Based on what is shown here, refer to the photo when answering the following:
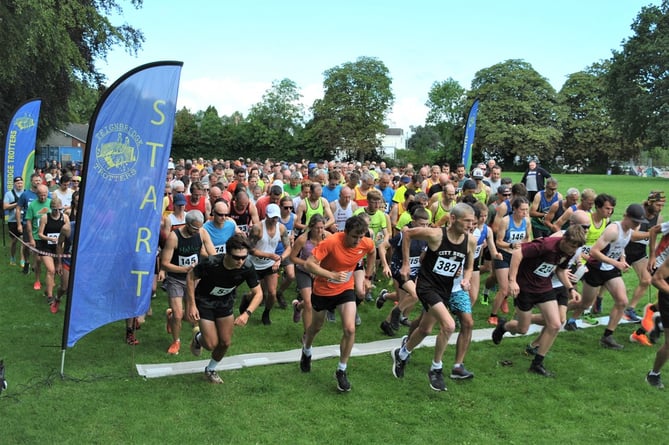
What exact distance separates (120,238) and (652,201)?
Result: 24.8ft

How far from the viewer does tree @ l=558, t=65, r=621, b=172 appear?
62.4 metres

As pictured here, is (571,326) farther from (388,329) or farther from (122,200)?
(122,200)

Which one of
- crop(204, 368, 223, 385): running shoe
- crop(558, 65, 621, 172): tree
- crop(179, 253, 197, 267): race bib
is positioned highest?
crop(558, 65, 621, 172): tree

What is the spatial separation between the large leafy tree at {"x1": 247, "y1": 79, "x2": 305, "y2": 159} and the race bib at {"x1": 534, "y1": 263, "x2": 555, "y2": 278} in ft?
199

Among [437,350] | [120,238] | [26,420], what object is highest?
[120,238]

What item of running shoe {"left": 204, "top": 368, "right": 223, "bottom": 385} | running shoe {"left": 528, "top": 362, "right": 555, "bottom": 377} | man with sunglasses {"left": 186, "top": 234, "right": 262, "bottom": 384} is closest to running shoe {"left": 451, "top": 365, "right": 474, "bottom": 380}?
→ running shoe {"left": 528, "top": 362, "right": 555, "bottom": 377}

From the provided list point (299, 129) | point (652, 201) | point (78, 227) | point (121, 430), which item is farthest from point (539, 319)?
point (299, 129)

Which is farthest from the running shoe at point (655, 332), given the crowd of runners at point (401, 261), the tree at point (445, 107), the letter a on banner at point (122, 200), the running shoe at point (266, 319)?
the tree at point (445, 107)

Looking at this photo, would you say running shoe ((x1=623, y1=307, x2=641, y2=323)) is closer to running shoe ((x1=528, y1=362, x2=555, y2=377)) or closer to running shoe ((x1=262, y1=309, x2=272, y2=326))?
running shoe ((x1=528, y1=362, x2=555, y2=377))

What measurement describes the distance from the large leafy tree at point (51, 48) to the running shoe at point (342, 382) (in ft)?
47.0

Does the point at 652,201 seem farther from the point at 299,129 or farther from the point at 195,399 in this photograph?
the point at 299,129

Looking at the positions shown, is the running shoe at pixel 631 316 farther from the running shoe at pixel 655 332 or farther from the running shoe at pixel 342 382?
the running shoe at pixel 342 382

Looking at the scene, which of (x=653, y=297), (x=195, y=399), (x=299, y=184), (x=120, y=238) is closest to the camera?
(x=195, y=399)

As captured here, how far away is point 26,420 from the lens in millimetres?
5004
